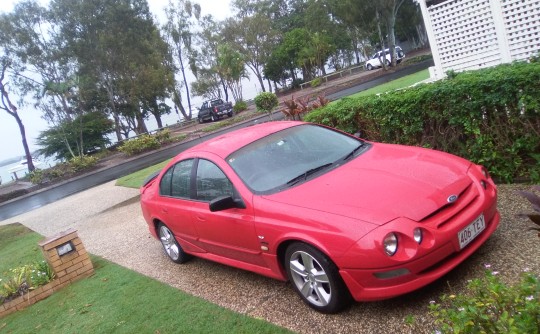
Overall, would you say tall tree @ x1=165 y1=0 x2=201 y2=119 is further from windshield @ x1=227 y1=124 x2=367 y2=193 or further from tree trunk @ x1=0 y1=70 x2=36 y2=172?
windshield @ x1=227 y1=124 x2=367 y2=193

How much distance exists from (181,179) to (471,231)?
9.93 feet

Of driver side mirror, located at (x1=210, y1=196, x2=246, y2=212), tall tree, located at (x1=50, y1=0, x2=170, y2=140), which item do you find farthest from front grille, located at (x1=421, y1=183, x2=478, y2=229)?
tall tree, located at (x1=50, y1=0, x2=170, y2=140)

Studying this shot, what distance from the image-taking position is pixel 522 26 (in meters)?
9.28

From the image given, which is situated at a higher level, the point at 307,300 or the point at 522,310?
the point at 522,310

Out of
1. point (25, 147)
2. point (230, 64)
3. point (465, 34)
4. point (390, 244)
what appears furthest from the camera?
point (230, 64)

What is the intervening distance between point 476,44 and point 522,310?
9.80 meters

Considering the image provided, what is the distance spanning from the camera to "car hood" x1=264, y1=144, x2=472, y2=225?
3.24 meters

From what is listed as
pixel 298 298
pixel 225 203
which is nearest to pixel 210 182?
pixel 225 203

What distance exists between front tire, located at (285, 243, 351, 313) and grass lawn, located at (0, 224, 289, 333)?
358 mm

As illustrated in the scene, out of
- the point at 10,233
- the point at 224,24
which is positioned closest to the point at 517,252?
the point at 10,233

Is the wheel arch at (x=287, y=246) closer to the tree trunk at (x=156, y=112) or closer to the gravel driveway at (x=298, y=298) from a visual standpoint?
the gravel driveway at (x=298, y=298)

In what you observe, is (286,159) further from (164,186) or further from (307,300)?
(164,186)

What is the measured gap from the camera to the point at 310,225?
11.1 feet

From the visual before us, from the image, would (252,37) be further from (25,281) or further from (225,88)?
(25,281)
